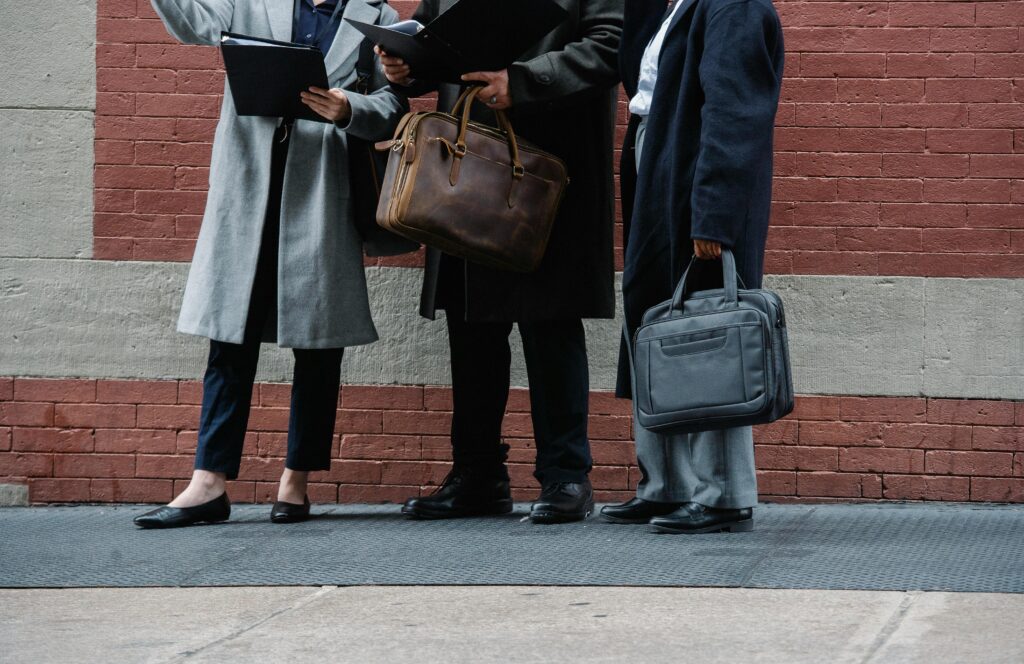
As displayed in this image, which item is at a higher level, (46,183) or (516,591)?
(46,183)

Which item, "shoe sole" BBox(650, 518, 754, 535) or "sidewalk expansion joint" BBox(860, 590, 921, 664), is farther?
"shoe sole" BBox(650, 518, 754, 535)

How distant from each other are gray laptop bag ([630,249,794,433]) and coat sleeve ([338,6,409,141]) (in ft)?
3.74

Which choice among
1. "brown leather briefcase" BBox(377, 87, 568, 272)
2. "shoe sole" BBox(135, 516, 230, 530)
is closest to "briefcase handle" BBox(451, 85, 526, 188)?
"brown leather briefcase" BBox(377, 87, 568, 272)

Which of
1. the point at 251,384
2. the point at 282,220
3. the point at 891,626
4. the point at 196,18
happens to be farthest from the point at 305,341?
the point at 891,626

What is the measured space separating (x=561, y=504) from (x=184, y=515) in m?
1.29

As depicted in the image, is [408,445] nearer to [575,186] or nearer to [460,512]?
[460,512]

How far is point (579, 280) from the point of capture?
461 centimetres

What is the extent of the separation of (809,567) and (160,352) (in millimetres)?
2789

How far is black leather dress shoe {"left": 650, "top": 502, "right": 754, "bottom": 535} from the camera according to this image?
4344 mm

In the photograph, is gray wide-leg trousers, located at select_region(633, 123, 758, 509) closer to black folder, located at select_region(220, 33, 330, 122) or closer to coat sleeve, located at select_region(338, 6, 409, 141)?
coat sleeve, located at select_region(338, 6, 409, 141)

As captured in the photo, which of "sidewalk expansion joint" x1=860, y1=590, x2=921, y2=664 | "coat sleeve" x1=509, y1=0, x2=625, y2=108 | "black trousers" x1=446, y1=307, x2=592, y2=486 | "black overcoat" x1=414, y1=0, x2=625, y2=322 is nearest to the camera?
"sidewalk expansion joint" x1=860, y1=590, x2=921, y2=664

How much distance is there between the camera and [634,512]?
464 cm

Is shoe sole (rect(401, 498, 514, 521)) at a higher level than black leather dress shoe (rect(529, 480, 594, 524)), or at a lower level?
lower

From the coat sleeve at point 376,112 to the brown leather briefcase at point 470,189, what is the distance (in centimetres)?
21
